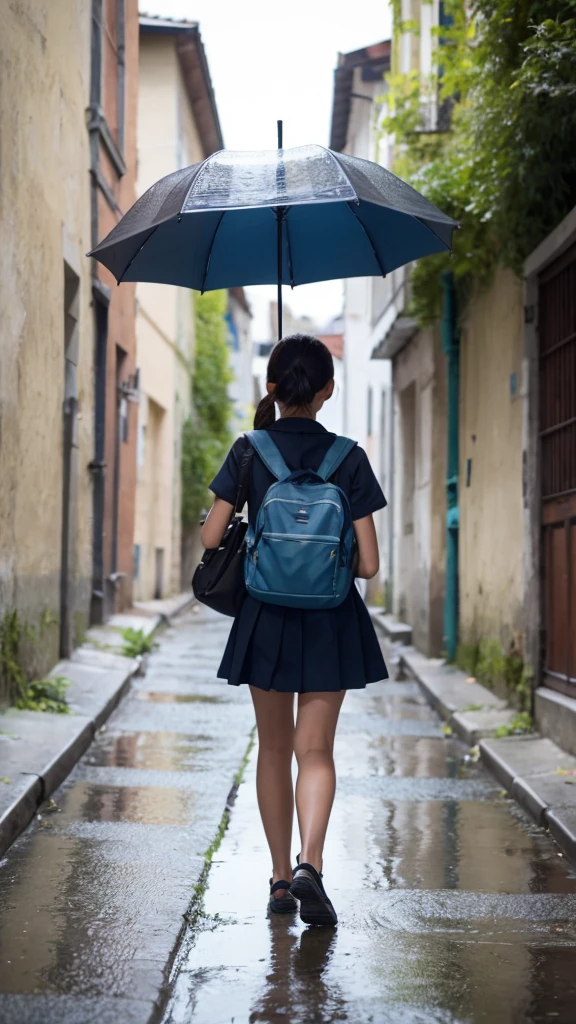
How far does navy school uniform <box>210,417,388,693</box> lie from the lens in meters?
3.83

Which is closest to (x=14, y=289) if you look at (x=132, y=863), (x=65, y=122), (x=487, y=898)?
(x=65, y=122)

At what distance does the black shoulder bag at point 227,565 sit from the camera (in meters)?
3.84

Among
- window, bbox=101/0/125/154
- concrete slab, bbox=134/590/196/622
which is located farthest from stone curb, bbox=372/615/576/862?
concrete slab, bbox=134/590/196/622

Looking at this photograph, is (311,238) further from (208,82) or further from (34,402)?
(208,82)

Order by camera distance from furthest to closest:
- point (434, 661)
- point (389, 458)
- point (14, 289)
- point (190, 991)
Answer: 1. point (389, 458)
2. point (434, 661)
3. point (14, 289)
4. point (190, 991)

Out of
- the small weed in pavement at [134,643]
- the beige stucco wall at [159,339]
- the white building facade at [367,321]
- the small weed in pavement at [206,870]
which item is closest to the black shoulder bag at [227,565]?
the small weed in pavement at [206,870]

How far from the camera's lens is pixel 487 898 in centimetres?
430

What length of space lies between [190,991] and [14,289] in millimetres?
4827

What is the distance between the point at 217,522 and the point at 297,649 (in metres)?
0.46

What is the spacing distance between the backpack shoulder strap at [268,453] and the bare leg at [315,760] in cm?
69

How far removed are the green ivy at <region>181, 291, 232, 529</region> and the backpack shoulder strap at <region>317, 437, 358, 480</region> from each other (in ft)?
61.5

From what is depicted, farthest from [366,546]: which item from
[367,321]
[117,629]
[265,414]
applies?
[367,321]

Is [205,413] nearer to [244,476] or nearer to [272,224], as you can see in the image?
[272,224]

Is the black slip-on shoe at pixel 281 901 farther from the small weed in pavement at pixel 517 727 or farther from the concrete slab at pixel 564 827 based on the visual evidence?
the small weed in pavement at pixel 517 727
